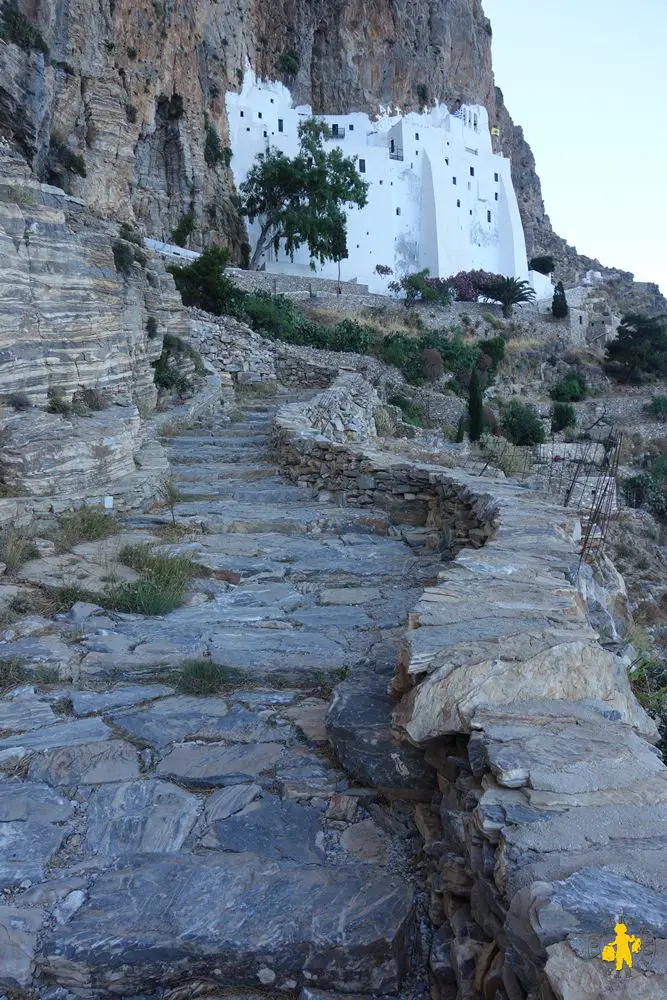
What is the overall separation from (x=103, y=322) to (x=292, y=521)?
3.23 metres

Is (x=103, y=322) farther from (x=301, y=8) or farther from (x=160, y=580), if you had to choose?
(x=301, y=8)

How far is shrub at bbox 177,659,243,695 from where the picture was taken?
325 centimetres

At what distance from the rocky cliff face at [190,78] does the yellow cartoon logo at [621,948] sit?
15.9 metres

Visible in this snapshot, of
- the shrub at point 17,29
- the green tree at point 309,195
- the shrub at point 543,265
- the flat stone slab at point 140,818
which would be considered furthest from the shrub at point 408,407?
the shrub at point 543,265

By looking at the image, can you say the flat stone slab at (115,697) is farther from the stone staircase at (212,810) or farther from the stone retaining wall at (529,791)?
the stone retaining wall at (529,791)

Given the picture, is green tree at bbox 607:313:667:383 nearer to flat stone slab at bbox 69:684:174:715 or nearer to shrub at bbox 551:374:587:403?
shrub at bbox 551:374:587:403

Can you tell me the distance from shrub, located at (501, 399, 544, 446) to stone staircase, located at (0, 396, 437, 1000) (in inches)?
837

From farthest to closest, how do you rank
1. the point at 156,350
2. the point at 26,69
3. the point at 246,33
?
the point at 246,33 < the point at 26,69 < the point at 156,350

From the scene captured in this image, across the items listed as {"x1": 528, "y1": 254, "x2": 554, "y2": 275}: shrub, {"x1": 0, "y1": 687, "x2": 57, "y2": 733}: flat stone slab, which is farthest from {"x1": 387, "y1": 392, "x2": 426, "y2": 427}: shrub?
{"x1": 528, "y1": 254, "x2": 554, "y2": 275}: shrub

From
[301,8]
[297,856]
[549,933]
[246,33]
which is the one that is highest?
[301,8]

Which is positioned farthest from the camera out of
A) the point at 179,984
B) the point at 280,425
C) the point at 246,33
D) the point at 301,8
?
the point at 301,8

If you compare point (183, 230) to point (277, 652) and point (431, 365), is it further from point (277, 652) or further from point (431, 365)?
point (277, 652)

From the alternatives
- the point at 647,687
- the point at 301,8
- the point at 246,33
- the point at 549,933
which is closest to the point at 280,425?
the point at 647,687

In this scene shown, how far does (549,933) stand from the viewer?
4.39 feet
